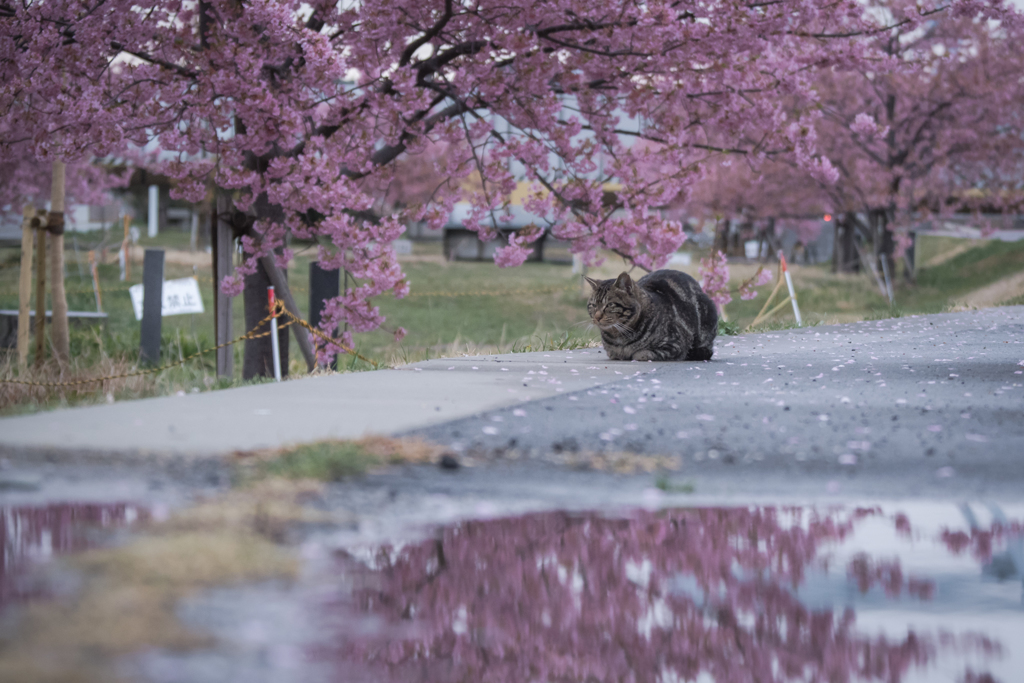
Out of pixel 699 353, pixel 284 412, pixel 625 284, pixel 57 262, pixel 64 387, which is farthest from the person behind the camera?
pixel 57 262

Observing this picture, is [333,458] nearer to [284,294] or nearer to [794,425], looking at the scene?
[794,425]

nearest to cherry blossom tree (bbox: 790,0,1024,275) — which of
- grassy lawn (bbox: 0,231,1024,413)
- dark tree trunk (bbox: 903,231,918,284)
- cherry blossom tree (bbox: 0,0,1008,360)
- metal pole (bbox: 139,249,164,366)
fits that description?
dark tree trunk (bbox: 903,231,918,284)

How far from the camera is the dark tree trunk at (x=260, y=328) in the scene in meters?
11.4

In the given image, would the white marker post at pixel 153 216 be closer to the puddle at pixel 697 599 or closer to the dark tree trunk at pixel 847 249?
the dark tree trunk at pixel 847 249

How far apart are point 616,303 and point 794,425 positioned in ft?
11.0

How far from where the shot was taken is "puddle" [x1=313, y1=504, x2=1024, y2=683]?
2791mm

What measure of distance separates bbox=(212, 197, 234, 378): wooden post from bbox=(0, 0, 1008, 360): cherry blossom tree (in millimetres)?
228

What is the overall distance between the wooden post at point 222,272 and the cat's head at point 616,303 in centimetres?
450

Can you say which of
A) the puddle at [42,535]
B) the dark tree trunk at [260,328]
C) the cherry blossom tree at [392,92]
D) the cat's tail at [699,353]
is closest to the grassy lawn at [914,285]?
the cherry blossom tree at [392,92]

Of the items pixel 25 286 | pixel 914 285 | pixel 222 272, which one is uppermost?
pixel 914 285

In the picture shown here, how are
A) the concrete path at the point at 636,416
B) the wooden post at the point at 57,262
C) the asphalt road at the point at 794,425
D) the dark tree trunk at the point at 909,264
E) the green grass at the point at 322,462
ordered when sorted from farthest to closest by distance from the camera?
1. the dark tree trunk at the point at 909,264
2. the wooden post at the point at 57,262
3. the concrete path at the point at 636,416
4. the asphalt road at the point at 794,425
5. the green grass at the point at 322,462

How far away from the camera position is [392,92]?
35.0 ft

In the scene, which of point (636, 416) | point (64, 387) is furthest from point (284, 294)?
point (636, 416)

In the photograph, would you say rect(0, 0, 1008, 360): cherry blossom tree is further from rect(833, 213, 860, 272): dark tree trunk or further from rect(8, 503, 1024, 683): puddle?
rect(833, 213, 860, 272): dark tree trunk
